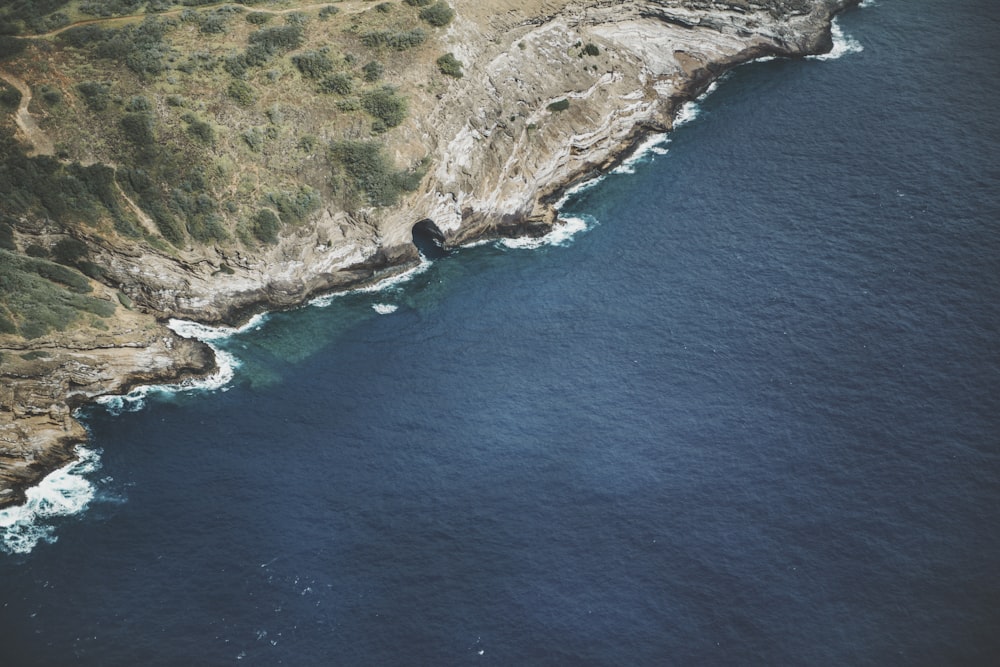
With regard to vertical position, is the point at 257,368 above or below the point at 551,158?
below

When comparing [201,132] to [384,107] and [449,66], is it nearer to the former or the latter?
A: [384,107]

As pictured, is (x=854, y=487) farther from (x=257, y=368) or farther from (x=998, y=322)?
(x=257, y=368)

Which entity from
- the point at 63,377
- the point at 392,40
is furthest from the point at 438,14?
the point at 63,377

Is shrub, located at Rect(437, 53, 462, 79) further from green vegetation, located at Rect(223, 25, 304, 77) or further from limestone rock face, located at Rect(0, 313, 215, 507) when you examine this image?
limestone rock face, located at Rect(0, 313, 215, 507)

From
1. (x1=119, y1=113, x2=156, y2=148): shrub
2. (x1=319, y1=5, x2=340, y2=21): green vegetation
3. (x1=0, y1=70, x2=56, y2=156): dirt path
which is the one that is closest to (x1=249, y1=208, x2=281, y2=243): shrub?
(x1=119, y1=113, x2=156, y2=148): shrub

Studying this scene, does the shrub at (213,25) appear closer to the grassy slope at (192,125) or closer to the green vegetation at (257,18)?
the grassy slope at (192,125)

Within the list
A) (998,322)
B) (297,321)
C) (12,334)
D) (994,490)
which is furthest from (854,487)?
(12,334)
